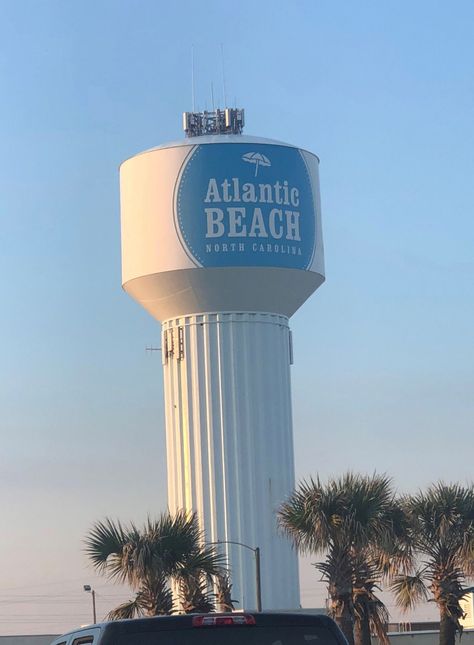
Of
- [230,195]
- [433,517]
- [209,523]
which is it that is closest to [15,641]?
[209,523]

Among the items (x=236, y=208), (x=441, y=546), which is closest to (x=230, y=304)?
(x=236, y=208)

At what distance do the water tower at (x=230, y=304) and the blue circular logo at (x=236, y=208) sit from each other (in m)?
0.04

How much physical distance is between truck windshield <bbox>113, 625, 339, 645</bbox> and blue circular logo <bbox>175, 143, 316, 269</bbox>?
130 feet

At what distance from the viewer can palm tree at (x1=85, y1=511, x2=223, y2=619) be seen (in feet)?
119

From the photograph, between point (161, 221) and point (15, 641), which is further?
point (15, 641)

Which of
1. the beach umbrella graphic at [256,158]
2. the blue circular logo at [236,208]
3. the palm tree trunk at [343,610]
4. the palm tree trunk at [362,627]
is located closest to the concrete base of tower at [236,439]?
the blue circular logo at [236,208]

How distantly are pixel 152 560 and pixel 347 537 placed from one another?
4.99 meters

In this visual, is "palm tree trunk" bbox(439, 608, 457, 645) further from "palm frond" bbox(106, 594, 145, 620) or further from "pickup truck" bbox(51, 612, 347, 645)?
"pickup truck" bbox(51, 612, 347, 645)

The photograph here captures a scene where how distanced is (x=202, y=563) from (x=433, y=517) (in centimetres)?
633

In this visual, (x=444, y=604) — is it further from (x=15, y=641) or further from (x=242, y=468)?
(x=15, y=641)

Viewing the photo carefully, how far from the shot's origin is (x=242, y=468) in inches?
2050

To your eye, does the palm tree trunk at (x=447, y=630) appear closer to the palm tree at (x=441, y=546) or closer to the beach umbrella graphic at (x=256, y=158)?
the palm tree at (x=441, y=546)

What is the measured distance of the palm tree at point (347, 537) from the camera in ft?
116

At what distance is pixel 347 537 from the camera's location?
118 feet
